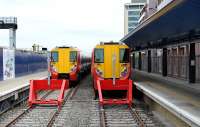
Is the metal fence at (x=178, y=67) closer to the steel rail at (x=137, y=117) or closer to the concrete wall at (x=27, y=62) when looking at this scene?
the steel rail at (x=137, y=117)

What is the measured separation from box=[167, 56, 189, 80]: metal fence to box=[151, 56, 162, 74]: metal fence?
15.2 feet

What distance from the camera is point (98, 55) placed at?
2311 cm

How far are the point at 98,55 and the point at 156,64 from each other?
1728 centimetres

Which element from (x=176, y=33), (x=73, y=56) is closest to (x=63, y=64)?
(x=73, y=56)

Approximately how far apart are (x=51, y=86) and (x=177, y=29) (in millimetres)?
6834

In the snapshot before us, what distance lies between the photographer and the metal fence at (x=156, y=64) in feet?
125

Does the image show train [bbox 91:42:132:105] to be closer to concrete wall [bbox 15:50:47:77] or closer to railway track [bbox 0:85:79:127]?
railway track [bbox 0:85:79:127]

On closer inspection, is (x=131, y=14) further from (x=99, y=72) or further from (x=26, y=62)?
(x=99, y=72)

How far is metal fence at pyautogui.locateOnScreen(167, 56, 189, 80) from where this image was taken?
90.8 feet

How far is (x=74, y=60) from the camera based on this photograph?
30359 millimetres

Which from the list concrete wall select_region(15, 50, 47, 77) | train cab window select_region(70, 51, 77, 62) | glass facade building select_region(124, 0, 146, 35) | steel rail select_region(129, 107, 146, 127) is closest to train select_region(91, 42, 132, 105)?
steel rail select_region(129, 107, 146, 127)

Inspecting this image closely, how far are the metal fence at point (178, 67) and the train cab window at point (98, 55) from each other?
21.1ft

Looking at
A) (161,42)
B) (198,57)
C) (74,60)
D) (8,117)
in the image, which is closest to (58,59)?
(74,60)

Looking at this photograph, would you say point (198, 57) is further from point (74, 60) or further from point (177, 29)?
point (74, 60)
